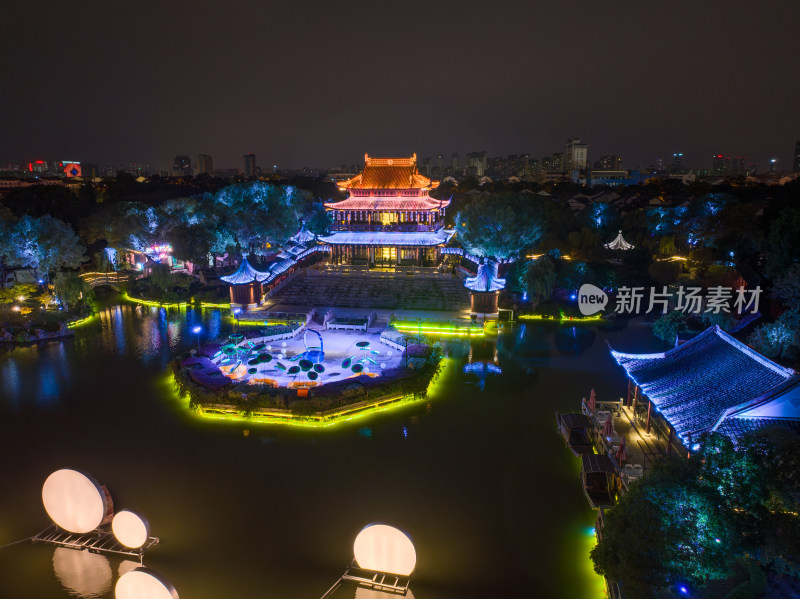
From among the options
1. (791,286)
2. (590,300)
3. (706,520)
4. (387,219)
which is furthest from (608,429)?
(387,219)

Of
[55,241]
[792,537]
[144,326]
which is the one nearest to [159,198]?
[55,241]

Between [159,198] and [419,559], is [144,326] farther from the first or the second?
[159,198]

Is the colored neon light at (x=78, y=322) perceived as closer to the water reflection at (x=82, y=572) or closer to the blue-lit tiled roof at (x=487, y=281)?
the water reflection at (x=82, y=572)

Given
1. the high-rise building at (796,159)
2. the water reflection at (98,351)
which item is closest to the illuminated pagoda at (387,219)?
the water reflection at (98,351)

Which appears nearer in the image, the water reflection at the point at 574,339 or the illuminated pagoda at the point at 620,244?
the water reflection at the point at 574,339

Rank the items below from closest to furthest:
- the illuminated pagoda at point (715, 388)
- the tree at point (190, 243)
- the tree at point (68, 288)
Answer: the illuminated pagoda at point (715, 388) < the tree at point (68, 288) < the tree at point (190, 243)
